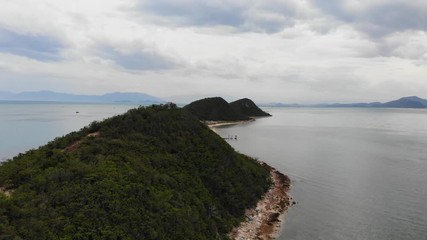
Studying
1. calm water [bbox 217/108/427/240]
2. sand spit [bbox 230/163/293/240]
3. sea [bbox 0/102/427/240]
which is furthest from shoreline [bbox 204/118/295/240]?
calm water [bbox 217/108/427/240]

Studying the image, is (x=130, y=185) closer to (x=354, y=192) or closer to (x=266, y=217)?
(x=266, y=217)

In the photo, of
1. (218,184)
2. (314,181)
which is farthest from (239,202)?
(314,181)

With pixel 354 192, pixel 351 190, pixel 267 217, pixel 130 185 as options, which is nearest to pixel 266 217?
pixel 267 217

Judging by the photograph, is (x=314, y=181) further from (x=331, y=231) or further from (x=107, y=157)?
(x=107, y=157)

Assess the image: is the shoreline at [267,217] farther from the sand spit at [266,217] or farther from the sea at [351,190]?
the sea at [351,190]

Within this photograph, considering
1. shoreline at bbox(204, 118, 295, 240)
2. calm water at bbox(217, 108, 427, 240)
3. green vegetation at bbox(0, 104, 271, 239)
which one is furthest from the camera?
calm water at bbox(217, 108, 427, 240)

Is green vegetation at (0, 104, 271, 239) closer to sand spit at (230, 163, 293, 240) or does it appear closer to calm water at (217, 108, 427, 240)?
sand spit at (230, 163, 293, 240)
